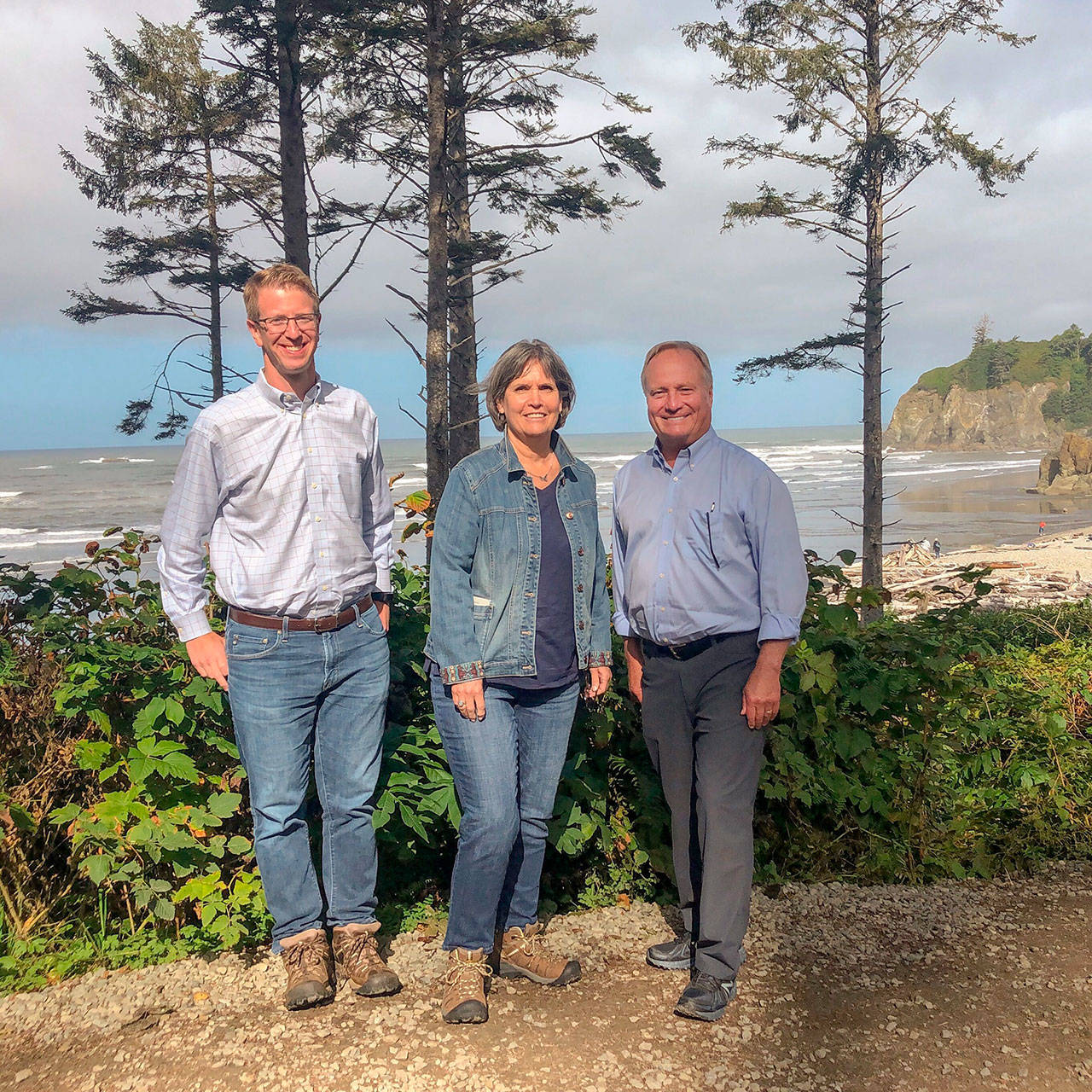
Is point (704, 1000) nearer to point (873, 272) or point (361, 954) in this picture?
point (361, 954)

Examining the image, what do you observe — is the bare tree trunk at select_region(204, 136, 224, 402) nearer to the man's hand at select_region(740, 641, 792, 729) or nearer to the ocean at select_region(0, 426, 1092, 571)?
the ocean at select_region(0, 426, 1092, 571)

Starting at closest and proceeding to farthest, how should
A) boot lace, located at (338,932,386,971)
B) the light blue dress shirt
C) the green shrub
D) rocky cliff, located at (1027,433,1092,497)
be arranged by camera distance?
the light blue dress shirt → boot lace, located at (338,932,386,971) → the green shrub → rocky cliff, located at (1027,433,1092,497)

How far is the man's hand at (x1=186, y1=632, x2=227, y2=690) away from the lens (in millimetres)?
2799

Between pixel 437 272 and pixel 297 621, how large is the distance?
8.80 metres

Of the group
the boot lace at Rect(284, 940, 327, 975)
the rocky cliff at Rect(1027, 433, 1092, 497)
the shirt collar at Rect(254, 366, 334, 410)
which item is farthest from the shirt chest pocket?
the rocky cliff at Rect(1027, 433, 1092, 497)

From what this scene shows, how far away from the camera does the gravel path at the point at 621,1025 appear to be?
8.58 ft

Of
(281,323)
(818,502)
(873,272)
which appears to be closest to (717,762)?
(281,323)

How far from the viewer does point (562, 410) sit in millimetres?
2986

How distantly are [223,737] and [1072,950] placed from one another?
2.95 meters

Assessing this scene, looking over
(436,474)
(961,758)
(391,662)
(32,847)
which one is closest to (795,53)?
(436,474)

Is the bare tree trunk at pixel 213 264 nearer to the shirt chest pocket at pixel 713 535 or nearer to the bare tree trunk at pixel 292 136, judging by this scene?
the bare tree trunk at pixel 292 136

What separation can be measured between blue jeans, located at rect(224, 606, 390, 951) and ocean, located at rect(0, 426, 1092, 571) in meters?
8.83

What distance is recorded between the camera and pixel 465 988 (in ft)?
9.39

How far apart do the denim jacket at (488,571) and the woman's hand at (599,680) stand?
0.12 meters
